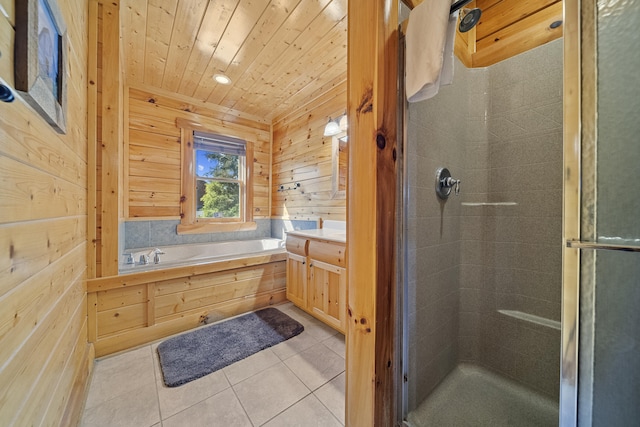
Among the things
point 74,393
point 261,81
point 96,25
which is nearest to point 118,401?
point 74,393

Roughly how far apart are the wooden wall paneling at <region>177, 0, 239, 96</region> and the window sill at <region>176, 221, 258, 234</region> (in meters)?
1.69

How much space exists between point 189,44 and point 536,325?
126 inches

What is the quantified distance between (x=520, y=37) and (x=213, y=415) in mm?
2752

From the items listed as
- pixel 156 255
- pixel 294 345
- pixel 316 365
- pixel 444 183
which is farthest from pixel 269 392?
pixel 156 255

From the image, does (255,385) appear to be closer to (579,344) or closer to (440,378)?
(440,378)

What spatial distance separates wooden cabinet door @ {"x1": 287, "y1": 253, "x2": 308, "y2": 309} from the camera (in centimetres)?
227

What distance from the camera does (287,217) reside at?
339 cm

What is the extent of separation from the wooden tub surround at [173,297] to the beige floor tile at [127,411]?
0.57 m

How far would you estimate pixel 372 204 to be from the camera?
911 millimetres

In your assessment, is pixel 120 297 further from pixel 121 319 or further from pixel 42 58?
pixel 42 58

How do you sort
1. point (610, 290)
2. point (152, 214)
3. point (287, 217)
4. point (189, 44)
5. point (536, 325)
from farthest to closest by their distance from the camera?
point (287, 217) < point (152, 214) < point (189, 44) < point (536, 325) < point (610, 290)

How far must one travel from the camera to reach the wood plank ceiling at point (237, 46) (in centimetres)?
163

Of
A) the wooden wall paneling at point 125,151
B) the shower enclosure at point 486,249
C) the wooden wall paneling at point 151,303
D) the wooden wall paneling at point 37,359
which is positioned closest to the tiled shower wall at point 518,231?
the shower enclosure at point 486,249

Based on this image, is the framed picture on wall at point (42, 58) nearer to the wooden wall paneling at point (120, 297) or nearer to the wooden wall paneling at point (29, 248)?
the wooden wall paneling at point (29, 248)
